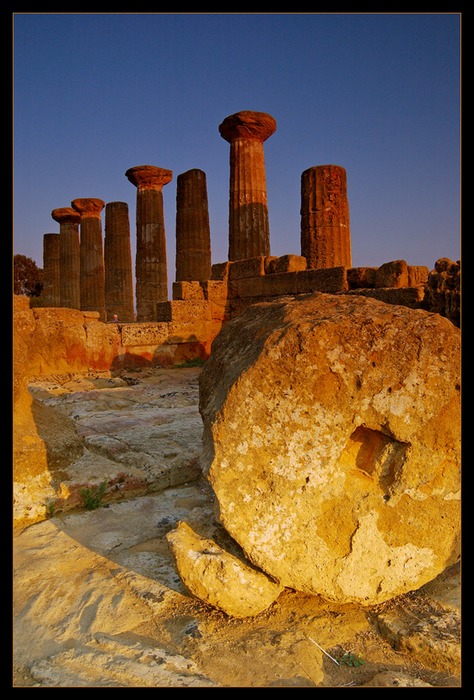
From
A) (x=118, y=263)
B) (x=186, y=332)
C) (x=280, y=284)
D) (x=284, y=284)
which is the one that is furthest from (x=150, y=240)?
(x=284, y=284)

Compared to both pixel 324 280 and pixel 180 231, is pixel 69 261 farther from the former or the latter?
pixel 324 280

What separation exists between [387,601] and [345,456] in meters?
0.59

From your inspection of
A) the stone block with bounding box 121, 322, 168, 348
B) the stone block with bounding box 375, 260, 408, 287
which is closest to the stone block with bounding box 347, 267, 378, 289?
the stone block with bounding box 375, 260, 408, 287

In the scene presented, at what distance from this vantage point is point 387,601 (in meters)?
1.92

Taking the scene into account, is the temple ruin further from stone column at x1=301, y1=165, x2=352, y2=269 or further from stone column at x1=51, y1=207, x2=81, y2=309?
stone column at x1=51, y1=207, x2=81, y2=309

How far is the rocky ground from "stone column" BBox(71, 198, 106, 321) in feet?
58.2

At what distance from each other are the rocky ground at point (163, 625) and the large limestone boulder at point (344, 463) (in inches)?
5.5

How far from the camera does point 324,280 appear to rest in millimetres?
8883

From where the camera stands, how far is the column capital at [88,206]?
19516mm

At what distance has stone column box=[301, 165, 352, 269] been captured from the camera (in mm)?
10359

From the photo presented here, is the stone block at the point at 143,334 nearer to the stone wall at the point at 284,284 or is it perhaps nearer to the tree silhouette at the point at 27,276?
the stone wall at the point at 284,284

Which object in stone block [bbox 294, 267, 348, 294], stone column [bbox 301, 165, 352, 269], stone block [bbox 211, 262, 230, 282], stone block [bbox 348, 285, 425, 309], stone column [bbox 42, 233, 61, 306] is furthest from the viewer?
stone column [bbox 42, 233, 61, 306]

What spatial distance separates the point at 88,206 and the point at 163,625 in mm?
19860
